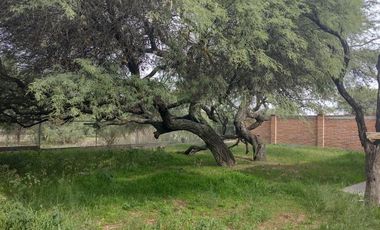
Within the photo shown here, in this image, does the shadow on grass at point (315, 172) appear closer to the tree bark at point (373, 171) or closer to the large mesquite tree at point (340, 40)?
the tree bark at point (373, 171)

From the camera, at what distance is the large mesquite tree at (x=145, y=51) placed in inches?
290

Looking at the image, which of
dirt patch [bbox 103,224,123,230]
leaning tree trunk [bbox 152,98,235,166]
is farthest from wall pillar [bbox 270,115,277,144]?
dirt patch [bbox 103,224,123,230]

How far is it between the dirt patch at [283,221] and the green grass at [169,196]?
2 centimetres

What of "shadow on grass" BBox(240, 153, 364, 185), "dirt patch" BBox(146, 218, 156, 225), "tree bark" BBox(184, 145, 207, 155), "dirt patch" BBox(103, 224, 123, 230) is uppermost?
"tree bark" BBox(184, 145, 207, 155)

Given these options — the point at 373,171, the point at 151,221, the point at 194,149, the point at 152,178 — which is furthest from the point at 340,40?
the point at 194,149

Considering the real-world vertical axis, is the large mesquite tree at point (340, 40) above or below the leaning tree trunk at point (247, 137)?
above

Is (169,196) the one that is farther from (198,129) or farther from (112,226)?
(198,129)

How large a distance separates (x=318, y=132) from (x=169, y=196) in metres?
18.1

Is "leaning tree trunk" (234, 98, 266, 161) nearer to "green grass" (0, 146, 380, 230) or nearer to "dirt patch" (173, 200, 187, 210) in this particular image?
"green grass" (0, 146, 380, 230)

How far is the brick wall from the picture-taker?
78.4 ft

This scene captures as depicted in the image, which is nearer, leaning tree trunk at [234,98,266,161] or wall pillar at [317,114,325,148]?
leaning tree trunk at [234,98,266,161]

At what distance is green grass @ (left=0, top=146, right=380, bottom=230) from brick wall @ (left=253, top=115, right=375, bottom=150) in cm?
1115

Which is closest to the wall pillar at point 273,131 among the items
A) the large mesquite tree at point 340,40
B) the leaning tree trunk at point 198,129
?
the leaning tree trunk at point 198,129

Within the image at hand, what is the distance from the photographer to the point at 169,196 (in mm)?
9000
